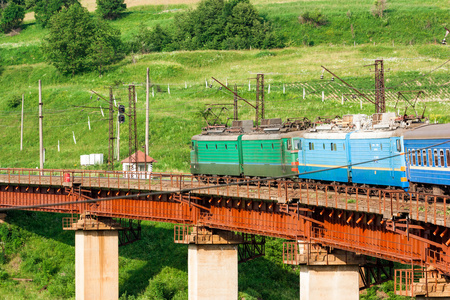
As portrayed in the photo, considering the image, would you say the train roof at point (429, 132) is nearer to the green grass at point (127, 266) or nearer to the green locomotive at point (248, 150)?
the green locomotive at point (248, 150)

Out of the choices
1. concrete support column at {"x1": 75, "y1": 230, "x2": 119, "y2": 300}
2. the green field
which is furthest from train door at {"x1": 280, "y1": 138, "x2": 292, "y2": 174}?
concrete support column at {"x1": 75, "y1": 230, "x2": 119, "y2": 300}

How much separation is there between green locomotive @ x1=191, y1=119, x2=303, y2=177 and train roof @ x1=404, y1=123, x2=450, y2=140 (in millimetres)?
10681

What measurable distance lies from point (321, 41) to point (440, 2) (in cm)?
3576

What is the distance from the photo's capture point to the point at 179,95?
10938 centimetres

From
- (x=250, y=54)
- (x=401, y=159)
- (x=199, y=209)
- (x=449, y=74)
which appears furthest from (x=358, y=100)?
(x=401, y=159)

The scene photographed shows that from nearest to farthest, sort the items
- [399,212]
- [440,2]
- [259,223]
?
[399,212] < [259,223] < [440,2]

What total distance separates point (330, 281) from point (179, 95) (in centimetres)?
7468

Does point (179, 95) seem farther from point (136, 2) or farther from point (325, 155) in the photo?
point (136, 2)

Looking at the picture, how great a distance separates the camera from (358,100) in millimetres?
94250

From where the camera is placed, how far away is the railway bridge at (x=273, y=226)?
28.9m

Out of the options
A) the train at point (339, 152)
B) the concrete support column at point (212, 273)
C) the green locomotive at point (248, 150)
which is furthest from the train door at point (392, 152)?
the concrete support column at point (212, 273)

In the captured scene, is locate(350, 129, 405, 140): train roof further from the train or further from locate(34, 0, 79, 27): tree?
locate(34, 0, 79, 27): tree

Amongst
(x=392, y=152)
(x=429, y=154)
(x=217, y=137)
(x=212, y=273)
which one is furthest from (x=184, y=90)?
(x=429, y=154)

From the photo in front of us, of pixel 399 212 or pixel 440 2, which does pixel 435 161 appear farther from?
pixel 440 2
